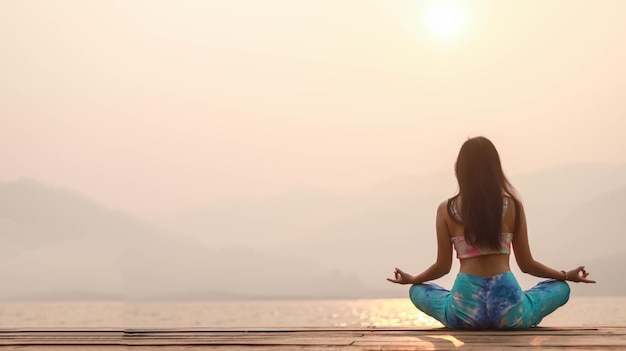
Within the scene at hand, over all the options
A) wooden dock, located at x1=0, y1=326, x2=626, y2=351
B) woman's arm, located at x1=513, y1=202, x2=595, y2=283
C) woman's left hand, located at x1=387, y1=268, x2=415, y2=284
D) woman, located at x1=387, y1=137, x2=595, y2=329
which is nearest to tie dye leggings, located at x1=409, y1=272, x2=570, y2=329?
woman, located at x1=387, y1=137, x2=595, y2=329

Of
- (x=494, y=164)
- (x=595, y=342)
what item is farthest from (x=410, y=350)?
(x=494, y=164)

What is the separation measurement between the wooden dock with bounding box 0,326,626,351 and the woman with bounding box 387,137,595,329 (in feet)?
0.91

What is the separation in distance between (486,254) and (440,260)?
17.5 inches

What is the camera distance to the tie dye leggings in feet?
18.9

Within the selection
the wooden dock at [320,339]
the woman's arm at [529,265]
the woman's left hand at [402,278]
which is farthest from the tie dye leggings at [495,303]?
the woman's left hand at [402,278]

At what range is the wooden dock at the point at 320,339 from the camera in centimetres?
450

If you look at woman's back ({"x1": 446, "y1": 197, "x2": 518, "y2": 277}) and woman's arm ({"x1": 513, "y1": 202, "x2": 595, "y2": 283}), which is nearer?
woman's back ({"x1": 446, "y1": 197, "x2": 518, "y2": 277})

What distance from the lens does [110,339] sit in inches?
210

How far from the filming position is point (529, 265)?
610cm

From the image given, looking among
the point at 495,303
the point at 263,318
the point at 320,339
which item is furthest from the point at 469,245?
the point at 263,318

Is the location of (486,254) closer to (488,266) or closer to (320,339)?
(488,266)

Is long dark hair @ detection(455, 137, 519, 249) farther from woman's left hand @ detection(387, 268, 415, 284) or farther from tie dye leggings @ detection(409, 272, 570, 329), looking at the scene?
woman's left hand @ detection(387, 268, 415, 284)

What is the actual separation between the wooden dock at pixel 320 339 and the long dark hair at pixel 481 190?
30.1 inches

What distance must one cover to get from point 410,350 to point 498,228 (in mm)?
1819
